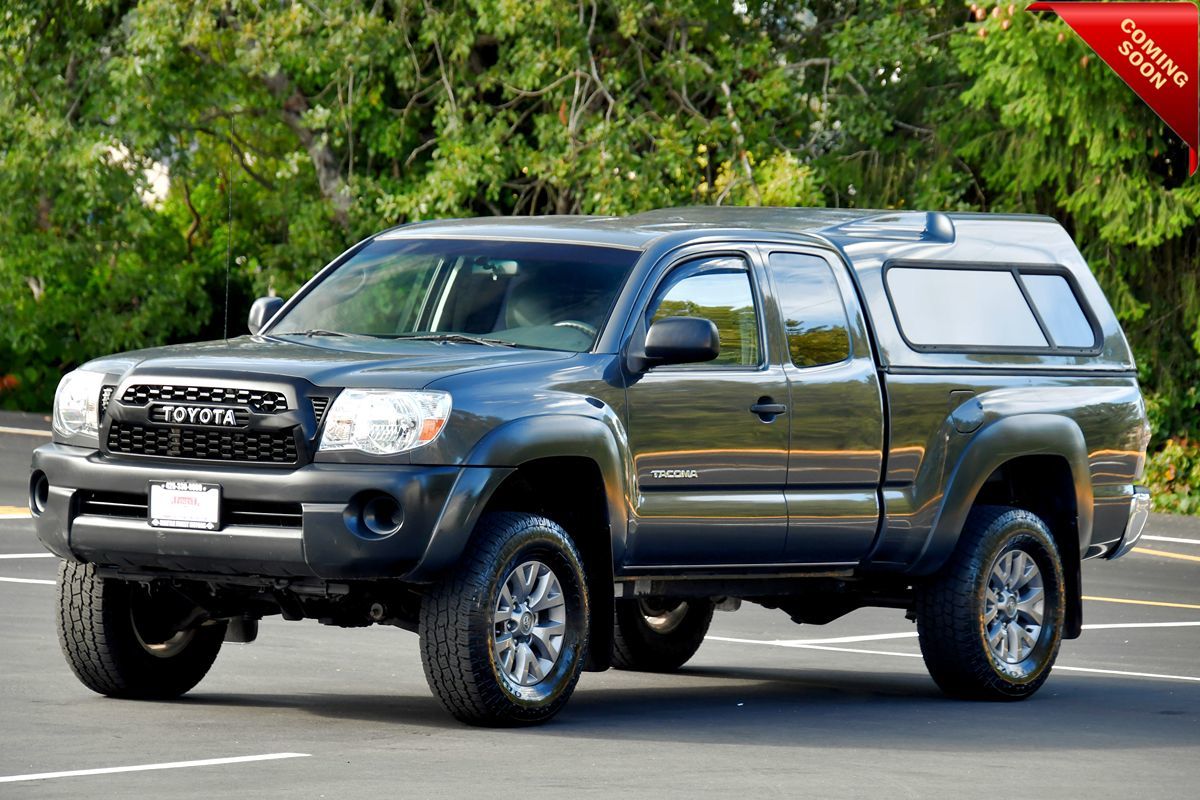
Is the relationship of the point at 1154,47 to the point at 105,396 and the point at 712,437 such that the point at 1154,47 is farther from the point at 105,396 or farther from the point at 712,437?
the point at 105,396

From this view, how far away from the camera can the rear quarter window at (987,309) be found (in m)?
11.7

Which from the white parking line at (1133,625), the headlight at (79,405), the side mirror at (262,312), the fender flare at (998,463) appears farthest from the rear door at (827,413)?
the white parking line at (1133,625)

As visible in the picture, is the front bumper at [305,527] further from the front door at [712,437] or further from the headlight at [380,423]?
the front door at [712,437]

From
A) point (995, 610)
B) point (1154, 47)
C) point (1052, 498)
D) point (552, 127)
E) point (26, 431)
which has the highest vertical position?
point (1154, 47)

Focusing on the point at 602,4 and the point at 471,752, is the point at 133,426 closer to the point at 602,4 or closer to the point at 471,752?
the point at 471,752

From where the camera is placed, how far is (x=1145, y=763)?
9.48 m

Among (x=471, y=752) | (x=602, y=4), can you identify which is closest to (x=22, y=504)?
(x=602, y=4)

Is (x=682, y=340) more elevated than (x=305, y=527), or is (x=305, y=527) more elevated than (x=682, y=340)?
(x=682, y=340)

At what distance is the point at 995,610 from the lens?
11734mm

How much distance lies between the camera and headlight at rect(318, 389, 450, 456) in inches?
364

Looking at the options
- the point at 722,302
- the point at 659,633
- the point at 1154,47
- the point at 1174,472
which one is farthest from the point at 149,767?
the point at 1174,472

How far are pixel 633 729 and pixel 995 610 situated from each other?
2.41m

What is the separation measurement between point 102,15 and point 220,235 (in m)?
4.68

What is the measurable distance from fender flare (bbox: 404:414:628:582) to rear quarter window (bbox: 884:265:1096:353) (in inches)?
84.3
